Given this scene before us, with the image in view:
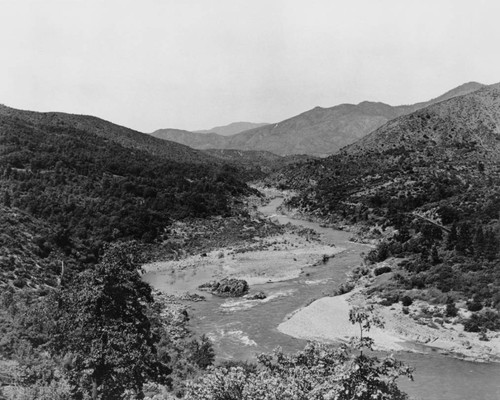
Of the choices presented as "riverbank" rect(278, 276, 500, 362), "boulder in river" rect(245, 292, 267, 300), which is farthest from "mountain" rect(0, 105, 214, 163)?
"riverbank" rect(278, 276, 500, 362)

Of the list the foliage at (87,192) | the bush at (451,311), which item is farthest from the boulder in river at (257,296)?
the bush at (451,311)

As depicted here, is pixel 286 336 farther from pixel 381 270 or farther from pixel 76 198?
pixel 76 198

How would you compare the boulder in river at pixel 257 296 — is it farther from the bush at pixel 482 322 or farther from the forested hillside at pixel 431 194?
the bush at pixel 482 322

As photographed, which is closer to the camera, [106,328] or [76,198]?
[106,328]

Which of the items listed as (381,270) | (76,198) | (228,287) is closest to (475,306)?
(381,270)

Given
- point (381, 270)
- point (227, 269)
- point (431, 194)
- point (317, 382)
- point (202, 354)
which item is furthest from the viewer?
point (431, 194)

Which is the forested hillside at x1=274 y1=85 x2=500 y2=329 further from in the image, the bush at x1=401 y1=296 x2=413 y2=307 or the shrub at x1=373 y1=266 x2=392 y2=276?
the bush at x1=401 y1=296 x2=413 y2=307
